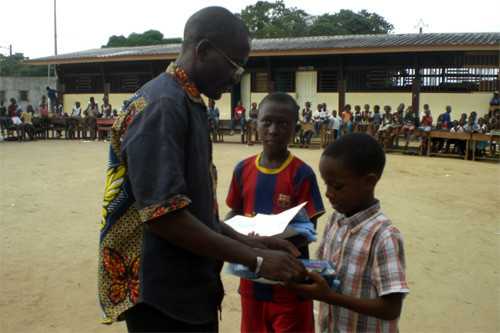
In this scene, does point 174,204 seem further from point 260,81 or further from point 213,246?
point 260,81

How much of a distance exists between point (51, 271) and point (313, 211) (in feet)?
9.27

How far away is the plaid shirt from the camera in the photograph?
170cm

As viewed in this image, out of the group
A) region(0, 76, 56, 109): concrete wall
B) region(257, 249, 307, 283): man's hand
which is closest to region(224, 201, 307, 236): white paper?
region(257, 249, 307, 283): man's hand

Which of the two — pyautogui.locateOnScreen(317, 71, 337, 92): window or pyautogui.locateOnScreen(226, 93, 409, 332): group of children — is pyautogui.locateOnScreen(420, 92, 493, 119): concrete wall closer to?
pyautogui.locateOnScreen(317, 71, 337, 92): window

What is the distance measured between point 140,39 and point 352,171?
151 ft

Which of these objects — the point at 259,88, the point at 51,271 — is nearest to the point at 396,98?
the point at 259,88

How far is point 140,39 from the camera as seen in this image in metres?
45.3

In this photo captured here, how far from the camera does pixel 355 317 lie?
1.85 metres

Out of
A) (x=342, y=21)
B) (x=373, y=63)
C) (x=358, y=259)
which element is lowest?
(x=358, y=259)

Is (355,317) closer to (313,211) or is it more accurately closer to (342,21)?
(313,211)

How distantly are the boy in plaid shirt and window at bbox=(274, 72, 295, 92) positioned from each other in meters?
18.5

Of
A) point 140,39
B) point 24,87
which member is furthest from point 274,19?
point 24,87

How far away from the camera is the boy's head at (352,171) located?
6.01ft

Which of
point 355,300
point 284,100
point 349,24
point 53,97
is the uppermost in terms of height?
point 349,24
